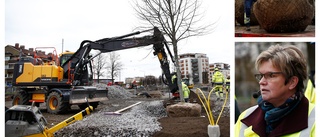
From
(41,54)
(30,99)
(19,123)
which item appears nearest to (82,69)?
(41,54)

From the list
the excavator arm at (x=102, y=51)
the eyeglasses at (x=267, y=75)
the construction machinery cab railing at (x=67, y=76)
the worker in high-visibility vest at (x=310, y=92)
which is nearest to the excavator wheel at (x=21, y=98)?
the construction machinery cab railing at (x=67, y=76)

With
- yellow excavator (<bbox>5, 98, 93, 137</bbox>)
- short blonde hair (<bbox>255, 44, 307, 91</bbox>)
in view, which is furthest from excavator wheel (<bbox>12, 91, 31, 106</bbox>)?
short blonde hair (<bbox>255, 44, 307, 91</bbox>)

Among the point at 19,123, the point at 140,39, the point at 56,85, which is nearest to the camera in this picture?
the point at 19,123

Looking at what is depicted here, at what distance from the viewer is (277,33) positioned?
2680 mm

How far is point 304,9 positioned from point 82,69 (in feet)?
26.2

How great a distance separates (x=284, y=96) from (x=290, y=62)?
265mm

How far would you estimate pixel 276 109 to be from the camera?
2121mm

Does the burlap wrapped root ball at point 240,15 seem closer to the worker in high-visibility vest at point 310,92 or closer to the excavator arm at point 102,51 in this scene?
the worker in high-visibility vest at point 310,92

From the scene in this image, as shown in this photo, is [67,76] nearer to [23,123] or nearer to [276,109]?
[23,123]

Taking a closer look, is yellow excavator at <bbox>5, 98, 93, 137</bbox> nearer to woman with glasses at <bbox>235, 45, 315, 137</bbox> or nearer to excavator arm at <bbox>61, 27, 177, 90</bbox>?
woman with glasses at <bbox>235, 45, 315, 137</bbox>

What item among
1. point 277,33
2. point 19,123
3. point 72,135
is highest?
point 277,33

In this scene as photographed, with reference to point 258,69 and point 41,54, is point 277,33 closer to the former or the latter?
point 258,69

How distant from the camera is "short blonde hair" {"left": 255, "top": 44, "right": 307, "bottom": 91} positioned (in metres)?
2.07

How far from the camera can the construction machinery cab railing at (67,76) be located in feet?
28.4
